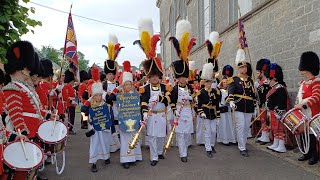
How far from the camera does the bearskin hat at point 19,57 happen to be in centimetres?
446

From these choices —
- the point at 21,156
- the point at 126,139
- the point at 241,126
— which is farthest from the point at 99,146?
the point at 241,126

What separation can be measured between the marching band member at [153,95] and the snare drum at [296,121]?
238cm

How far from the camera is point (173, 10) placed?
107ft

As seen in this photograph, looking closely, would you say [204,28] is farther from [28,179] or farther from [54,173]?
[28,179]

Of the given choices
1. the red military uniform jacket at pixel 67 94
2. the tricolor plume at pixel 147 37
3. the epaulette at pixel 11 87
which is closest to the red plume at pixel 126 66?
the tricolor plume at pixel 147 37

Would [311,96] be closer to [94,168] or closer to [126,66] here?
[126,66]

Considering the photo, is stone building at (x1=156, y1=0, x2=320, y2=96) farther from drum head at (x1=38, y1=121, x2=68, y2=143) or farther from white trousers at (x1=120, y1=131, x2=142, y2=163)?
drum head at (x1=38, y1=121, x2=68, y2=143)

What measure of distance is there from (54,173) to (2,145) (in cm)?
275

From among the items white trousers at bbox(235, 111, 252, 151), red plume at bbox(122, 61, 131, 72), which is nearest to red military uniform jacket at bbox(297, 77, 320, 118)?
white trousers at bbox(235, 111, 252, 151)

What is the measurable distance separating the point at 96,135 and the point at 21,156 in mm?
2659

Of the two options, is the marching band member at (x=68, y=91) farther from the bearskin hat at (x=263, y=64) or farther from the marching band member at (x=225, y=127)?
the bearskin hat at (x=263, y=64)

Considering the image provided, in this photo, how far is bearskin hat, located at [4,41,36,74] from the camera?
14.6ft

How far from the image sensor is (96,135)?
6215 mm

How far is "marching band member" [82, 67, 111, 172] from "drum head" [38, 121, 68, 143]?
4.06 feet
